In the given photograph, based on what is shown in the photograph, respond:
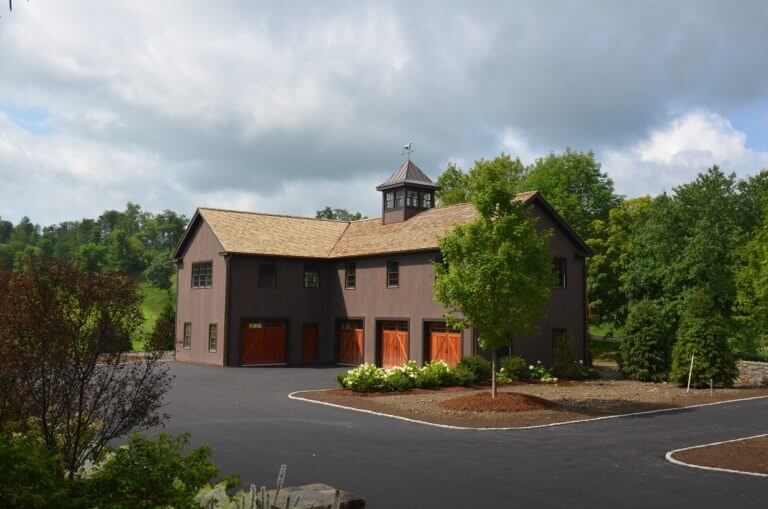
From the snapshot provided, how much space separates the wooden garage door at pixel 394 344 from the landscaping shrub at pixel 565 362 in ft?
22.9

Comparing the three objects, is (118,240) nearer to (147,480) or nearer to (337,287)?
(337,287)

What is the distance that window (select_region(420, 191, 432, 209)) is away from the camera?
37.8 metres

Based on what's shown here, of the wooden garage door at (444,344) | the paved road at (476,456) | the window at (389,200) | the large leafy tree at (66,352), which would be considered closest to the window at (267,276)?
the window at (389,200)

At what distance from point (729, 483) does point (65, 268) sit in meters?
11.0

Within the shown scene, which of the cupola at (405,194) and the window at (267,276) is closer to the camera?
the window at (267,276)

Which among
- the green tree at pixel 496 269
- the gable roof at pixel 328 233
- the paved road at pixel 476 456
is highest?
the gable roof at pixel 328 233

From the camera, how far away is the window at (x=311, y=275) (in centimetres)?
3712

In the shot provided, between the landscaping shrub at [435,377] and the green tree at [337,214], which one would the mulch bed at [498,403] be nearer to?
the landscaping shrub at [435,377]

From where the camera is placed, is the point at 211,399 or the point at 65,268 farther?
the point at 211,399

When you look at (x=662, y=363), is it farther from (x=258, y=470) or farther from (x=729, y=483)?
(x=258, y=470)

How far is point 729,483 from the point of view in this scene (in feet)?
37.4

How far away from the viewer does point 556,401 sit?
22.1 meters

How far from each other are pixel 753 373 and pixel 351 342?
19.4 metres

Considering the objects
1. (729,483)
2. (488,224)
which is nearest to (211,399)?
(488,224)
